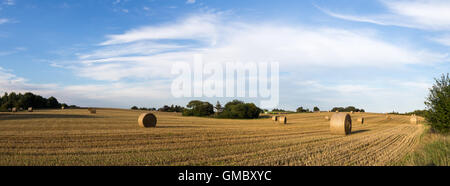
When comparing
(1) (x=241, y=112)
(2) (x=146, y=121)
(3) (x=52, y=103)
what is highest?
(3) (x=52, y=103)

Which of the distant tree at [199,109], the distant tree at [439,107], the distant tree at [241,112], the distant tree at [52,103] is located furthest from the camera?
the distant tree at [52,103]

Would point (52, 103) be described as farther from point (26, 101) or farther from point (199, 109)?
point (199, 109)

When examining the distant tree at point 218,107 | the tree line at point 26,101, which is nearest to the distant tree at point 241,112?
the distant tree at point 218,107

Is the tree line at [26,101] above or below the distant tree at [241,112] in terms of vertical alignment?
above

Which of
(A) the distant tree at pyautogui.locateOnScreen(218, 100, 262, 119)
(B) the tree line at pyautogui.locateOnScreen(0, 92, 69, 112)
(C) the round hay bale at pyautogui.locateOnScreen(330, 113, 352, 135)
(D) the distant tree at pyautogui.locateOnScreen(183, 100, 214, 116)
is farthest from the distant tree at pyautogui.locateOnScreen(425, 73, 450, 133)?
(B) the tree line at pyautogui.locateOnScreen(0, 92, 69, 112)

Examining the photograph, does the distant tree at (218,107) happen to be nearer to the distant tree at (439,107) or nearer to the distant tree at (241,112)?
the distant tree at (241,112)

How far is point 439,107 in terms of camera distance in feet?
61.6

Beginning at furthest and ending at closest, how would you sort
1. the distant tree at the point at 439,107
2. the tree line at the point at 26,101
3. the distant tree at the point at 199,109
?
the tree line at the point at 26,101
the distant tree at the point at 199,109
the distant tree at the point at 439,107

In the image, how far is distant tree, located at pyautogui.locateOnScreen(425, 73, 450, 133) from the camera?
18203 mm

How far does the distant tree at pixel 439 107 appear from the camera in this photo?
18.2m

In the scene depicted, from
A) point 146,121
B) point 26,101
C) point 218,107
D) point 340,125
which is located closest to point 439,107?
point 340,125

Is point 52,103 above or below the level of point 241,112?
above
